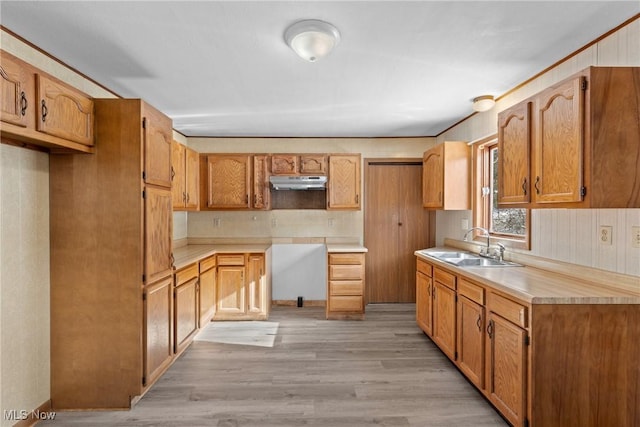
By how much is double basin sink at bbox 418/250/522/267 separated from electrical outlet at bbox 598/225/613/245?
0.70 m

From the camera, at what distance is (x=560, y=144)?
6.12ft

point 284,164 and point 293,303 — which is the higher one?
point 284,164

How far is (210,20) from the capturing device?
1.79 m

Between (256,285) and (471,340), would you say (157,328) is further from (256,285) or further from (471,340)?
(471,340)

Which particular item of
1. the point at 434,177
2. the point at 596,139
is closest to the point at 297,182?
the point at 434,177

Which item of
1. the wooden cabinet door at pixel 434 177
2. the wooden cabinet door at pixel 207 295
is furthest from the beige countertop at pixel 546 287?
the wooden cabinet door at pixel 207 295

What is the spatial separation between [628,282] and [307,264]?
3.41m

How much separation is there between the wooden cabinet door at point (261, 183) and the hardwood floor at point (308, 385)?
1567 millimetres

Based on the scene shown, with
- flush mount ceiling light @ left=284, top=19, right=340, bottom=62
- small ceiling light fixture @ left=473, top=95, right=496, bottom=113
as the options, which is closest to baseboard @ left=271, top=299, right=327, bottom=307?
small ceiling light fixture @ left=473, top=95, right=496, bottom=113

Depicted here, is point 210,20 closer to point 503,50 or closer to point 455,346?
point 503,50

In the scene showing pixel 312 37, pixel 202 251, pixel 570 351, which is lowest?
pixel 570 351

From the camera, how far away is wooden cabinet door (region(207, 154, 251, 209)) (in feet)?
14.1

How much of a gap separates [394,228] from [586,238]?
2.62m

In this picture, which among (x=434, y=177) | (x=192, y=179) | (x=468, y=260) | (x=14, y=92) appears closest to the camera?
(x=14, y=92)
